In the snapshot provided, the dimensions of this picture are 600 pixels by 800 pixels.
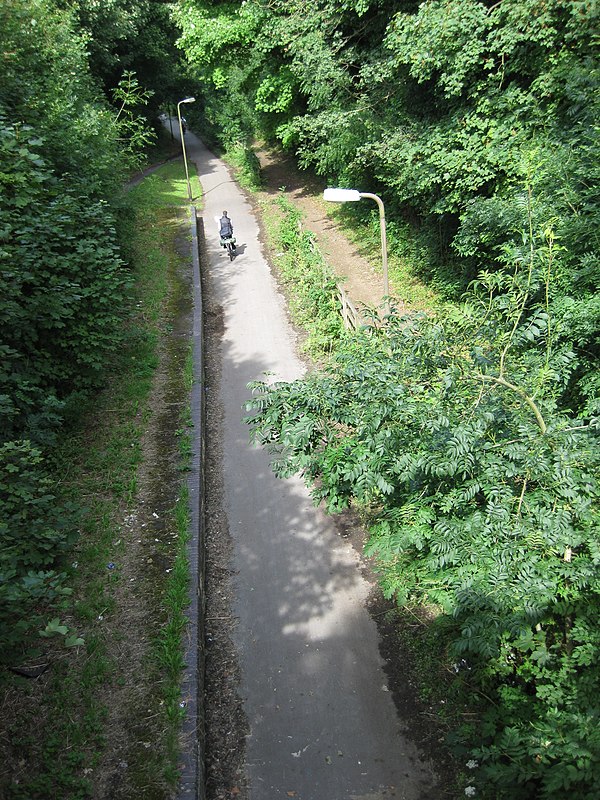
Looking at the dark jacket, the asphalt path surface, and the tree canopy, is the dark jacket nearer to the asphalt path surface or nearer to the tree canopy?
the asphalt path surface

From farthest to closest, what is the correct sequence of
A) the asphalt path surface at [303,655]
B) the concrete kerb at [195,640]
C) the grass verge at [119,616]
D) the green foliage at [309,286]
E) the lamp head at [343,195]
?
the green foliage at [309,286] → the lamp head at [343,195] → the asphalt path surface at [303,655] → the concrete kerb at [195,640] → the grass verge at [119,616]

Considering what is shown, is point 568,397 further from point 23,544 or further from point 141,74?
point 141,74

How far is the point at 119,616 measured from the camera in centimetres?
603

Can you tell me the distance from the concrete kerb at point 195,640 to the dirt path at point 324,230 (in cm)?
462

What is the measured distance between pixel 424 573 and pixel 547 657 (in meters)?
1.41

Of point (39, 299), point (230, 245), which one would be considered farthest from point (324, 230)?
point (39, 299)

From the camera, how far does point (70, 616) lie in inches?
234

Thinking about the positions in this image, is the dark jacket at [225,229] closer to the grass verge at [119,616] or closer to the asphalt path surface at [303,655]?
the grass verge at [119,616]

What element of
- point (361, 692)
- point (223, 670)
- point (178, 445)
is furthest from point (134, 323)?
point (361, 692)

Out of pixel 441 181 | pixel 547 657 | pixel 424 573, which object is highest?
pixel 441 181

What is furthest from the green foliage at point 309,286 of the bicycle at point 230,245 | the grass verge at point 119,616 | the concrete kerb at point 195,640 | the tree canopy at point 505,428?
the tree canopy at point 505,428

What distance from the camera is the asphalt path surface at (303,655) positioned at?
5.21 meters

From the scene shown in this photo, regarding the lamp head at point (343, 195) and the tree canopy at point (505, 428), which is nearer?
the tree canopy at point (505, 428)

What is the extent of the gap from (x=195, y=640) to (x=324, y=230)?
15.5 m
